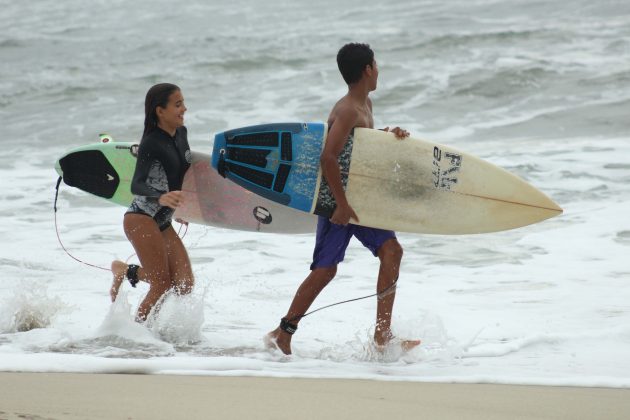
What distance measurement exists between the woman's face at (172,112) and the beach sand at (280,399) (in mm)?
1274

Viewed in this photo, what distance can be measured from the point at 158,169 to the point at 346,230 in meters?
0.92

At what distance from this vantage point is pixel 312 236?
763cm

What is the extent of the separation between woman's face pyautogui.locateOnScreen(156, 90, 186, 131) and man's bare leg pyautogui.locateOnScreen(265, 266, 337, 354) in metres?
0.95

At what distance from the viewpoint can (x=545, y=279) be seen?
601 centimetres

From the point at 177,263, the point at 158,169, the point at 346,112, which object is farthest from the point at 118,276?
the point at 346,112

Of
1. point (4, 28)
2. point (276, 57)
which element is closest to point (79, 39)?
point (4, 28)

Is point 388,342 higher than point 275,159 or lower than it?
lower

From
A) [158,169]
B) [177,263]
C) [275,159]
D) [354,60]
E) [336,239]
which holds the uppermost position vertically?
[354,60]

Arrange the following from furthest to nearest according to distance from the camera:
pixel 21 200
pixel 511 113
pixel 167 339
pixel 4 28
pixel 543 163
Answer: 1. pixel 4 28
2. pixel 511 113
3. pixel 543 163
4. pixel 21 200
5. pixel 167 339

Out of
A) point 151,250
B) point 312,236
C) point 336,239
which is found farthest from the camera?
point 312,236

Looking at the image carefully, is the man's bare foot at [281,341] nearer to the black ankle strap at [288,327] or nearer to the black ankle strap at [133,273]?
the black ankle strap at [288,327]

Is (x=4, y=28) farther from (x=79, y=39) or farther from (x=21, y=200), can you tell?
(x=21, y=200)

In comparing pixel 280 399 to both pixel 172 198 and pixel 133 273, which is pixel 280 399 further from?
pixel 133 273

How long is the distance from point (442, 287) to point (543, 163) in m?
4.30
